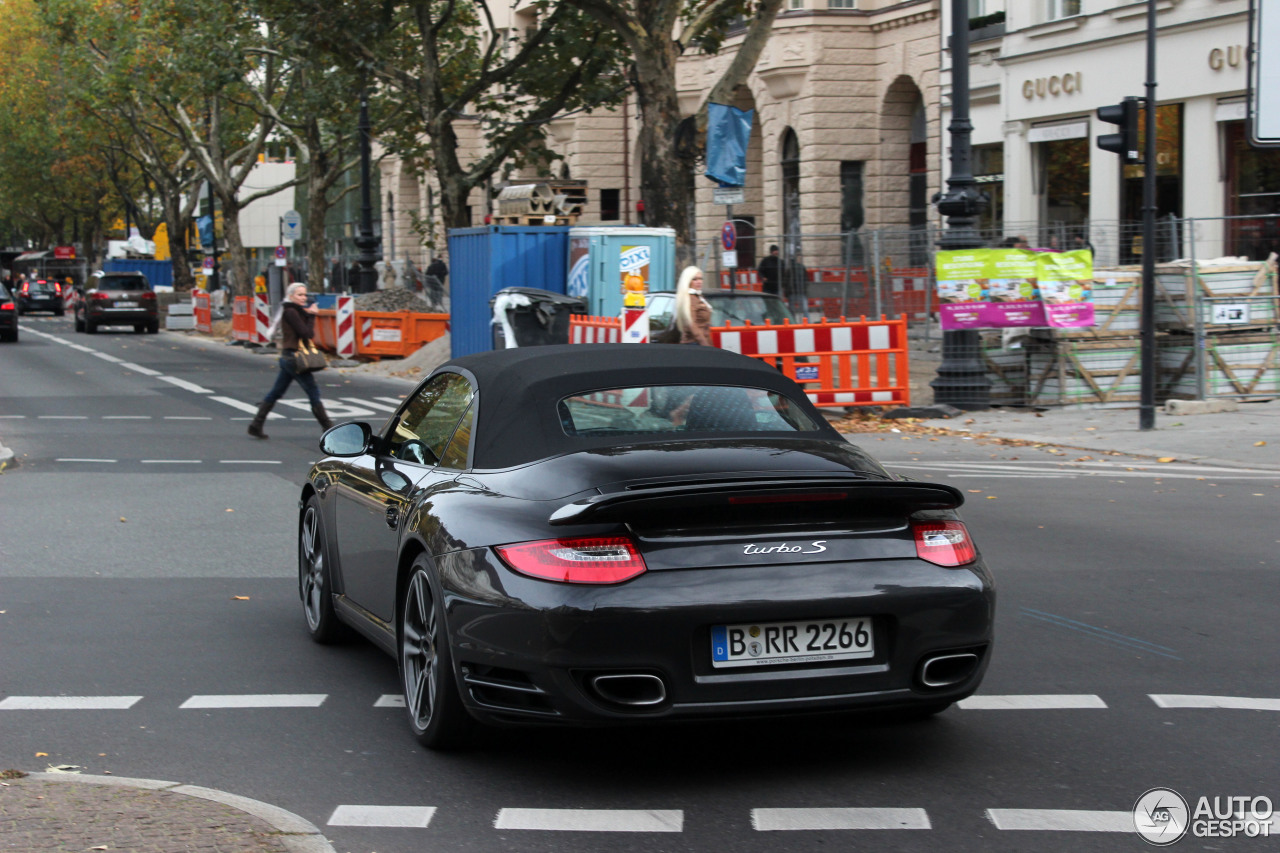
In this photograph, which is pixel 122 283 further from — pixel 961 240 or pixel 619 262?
pixel 961 240

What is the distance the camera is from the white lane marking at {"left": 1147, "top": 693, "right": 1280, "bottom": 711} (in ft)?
19.3

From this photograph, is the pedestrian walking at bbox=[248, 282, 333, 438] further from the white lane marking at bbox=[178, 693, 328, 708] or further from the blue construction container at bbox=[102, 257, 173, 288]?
the blue construction container at bbox=[102, 257, 173, 288]

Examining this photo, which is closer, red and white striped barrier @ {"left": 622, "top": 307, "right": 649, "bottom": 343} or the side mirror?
the side mirror

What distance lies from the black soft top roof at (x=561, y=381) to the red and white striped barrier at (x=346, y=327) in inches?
1033

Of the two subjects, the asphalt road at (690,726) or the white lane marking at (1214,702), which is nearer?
the asphalt road at (690,726)

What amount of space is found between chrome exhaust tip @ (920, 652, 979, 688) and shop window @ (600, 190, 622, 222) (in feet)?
145

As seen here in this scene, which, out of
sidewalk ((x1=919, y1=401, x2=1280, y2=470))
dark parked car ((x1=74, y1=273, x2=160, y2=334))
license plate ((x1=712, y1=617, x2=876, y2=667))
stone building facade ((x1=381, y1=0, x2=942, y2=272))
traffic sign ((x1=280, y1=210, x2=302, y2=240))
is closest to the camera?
license plate ((x1=712, y1=617, x2=876, y2=667))

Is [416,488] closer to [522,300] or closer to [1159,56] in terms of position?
[522,300]

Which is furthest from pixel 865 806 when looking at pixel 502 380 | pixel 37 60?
pixel 37 60

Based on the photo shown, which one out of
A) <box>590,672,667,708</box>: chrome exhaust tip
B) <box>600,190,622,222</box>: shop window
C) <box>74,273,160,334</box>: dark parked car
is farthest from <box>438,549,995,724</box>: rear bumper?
<box>74,273,160,334</box>: dark parked car

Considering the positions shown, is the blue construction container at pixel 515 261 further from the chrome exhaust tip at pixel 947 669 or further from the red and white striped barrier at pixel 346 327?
the chrome exhaust tip at pixel 947 669

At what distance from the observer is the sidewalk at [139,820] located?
14.0 feet

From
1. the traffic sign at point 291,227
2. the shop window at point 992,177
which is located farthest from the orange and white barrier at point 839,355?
the traffic sign at point 291,227

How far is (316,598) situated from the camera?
7.29 metres
